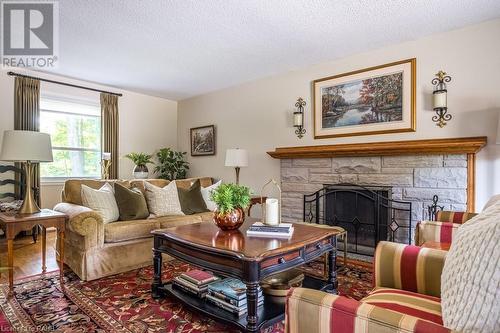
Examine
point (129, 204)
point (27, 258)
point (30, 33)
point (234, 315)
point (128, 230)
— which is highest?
point (30, 33)

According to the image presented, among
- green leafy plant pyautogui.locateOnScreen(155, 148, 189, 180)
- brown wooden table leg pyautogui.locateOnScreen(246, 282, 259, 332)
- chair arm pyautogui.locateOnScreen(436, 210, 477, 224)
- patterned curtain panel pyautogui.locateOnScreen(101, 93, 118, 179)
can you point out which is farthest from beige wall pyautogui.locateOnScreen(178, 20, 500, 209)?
brown wooden table leg pyautogui.locateOnScreen(246, 282, 259, 332)

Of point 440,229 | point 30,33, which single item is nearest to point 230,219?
point 440,229

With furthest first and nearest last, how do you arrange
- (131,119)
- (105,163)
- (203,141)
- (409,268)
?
(203,141) → (131,119) → (105,163) → (409,268)

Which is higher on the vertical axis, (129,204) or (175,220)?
(129,204)

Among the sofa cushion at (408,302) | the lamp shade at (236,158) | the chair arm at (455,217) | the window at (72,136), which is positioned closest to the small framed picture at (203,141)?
the lamp shade at (236,158)

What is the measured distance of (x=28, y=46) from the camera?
3.42 meters

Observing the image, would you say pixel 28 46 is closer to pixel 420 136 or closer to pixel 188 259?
pixel 188 259

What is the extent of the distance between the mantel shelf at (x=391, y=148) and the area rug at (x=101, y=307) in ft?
4.46

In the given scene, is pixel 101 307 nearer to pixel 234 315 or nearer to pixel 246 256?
pixel 234 315

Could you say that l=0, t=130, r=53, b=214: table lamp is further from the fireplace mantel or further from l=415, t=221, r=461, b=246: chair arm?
l=415, t=221, r=461, b=246: chair arm

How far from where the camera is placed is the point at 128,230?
2889 millimetres

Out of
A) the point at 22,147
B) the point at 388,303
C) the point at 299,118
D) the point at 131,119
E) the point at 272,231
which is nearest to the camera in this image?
the point at 388,303

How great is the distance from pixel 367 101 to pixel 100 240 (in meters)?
3.21

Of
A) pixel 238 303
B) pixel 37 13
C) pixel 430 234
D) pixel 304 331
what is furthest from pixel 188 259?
pixel 37 13
